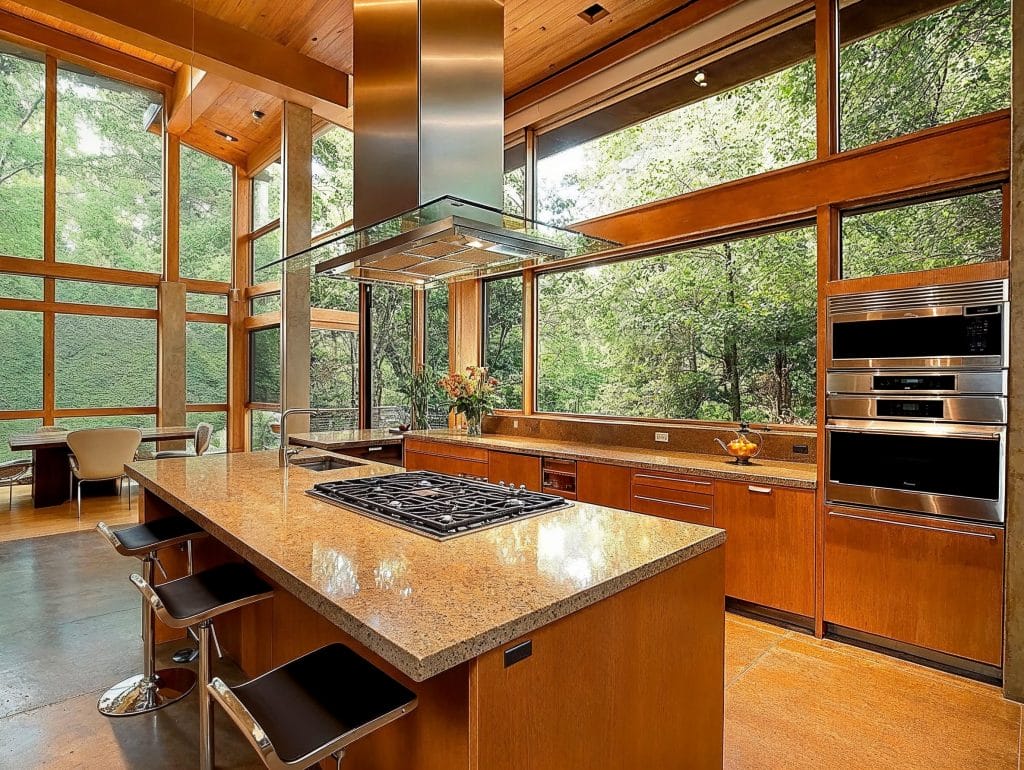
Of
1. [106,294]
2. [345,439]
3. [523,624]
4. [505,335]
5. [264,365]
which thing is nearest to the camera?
[523,624]

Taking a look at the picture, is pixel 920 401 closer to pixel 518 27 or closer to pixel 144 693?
pixel 518 27

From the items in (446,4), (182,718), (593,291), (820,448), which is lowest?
(182,718)

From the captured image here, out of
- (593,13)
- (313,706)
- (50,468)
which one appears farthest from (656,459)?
(50,468)

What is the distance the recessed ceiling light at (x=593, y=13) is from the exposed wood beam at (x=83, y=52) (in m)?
6.10

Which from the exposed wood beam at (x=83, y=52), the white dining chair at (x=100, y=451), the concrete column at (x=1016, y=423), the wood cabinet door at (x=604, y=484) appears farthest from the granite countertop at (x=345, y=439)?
the exposed wood beam at (x=83, y=52)

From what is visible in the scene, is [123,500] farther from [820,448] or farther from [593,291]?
[820,448]

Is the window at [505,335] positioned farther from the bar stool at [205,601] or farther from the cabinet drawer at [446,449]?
the bar stool at [205,601]

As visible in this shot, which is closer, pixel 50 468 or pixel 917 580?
pixel 917 580

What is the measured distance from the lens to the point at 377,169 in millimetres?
2711

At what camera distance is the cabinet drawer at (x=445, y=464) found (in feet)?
15.7

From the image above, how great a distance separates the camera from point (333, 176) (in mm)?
6957

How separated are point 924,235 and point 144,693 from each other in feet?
14.2

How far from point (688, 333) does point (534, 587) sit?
3.22 meters

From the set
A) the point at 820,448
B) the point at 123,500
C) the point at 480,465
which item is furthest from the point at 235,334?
the point at 820,448
